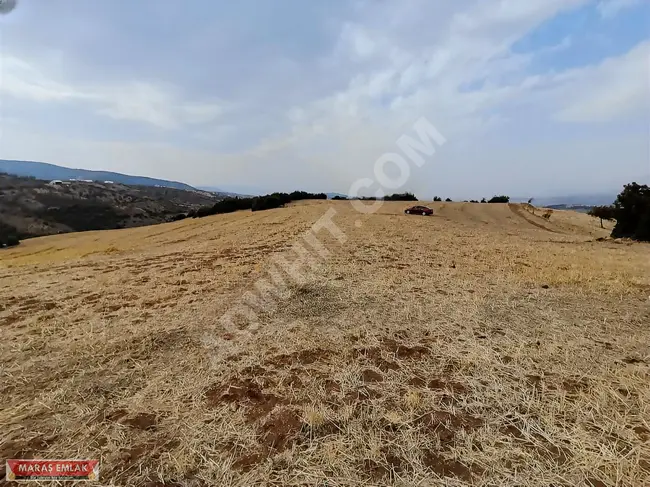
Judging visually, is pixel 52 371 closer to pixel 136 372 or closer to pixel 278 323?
pixel 136 372

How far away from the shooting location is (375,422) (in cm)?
Result: 314

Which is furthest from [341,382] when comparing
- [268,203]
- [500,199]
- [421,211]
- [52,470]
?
[500,199]

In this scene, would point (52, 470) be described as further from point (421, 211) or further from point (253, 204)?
point (253, 204)

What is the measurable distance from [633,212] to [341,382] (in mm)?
21484

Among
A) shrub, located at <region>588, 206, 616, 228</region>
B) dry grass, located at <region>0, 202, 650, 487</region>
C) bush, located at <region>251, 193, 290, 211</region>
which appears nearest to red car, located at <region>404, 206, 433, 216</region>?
shrub, located at <region>588, 206, 616, 228</region>

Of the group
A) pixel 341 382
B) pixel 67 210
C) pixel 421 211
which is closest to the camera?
pixel 341 382

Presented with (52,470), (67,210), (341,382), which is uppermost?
(341,382)

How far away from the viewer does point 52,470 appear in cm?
261

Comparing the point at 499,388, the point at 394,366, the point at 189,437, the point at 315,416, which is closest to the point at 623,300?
the point at 499,388

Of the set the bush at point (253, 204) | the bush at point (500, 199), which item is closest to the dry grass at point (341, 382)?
the bush at point (253, 204)

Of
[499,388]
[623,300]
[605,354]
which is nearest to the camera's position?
[499,388]

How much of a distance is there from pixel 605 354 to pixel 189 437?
199 inches

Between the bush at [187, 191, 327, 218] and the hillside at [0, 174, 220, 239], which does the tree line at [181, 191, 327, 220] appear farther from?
the hillside at [0, 174, 220, 239]

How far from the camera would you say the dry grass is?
2.65 meters
